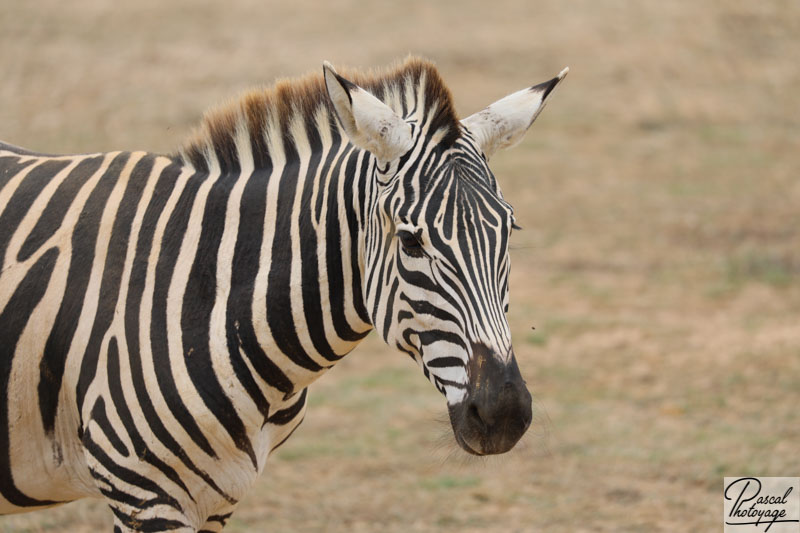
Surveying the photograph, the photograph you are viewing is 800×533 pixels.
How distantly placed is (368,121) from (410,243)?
0.46m

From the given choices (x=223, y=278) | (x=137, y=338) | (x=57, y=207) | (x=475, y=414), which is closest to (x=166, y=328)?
(x=137, y=338)

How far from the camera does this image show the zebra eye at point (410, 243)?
10.4 feet

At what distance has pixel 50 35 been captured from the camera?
62.5ft

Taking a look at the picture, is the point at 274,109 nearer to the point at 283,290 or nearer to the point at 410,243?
the point at 283,290

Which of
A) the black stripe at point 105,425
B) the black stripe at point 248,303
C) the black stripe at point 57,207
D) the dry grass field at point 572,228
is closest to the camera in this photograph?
the black stripe at point 105,425

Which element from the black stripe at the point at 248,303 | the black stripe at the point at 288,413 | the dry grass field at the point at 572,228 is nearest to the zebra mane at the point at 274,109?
the black stripe at the point at 248,303

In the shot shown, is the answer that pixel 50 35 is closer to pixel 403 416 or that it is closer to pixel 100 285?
pixel 403 416

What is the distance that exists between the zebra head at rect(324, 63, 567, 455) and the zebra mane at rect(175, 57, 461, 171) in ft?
0.87

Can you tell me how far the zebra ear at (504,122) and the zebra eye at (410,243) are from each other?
0.59 meters

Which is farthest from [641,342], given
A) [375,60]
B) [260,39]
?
[260,39]

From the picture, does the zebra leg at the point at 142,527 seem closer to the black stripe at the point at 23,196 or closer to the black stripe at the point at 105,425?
the black stripe at the point at 105,425

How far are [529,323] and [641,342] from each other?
129cm

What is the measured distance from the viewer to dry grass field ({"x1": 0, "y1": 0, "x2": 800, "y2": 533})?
6.62 meters

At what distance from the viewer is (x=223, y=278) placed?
3.60 m
